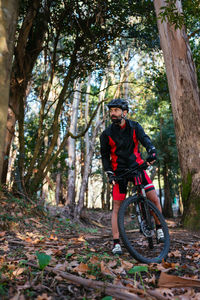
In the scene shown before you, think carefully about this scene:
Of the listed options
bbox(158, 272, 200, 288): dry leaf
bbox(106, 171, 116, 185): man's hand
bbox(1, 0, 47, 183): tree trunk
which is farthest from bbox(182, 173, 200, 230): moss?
bbox(1, 0, 47, 183): tree trunk

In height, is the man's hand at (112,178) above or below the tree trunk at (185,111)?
below

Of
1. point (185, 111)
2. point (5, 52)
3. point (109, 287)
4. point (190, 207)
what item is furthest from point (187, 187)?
point (5, 52)

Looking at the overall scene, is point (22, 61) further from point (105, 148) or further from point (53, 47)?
point (105, 148)

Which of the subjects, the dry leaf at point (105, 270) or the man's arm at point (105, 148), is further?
the man's arm at point (105, 148)

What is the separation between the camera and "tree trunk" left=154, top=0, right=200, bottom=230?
19.5 ft

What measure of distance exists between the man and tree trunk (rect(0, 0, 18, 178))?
1.49 metres

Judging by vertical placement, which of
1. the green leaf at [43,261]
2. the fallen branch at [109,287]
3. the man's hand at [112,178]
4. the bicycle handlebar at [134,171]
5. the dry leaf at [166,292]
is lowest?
the dry leaf at [166,292]

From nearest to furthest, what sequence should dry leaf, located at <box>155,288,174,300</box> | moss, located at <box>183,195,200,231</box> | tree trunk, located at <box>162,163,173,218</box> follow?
1. dry leaf, located at <box>155,288,174,300</box>
2. moss, located at <box>183,195,200,231</box>
3. tree trunk, located at <box>162,163,173,218</box>

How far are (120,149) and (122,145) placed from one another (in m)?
0.07

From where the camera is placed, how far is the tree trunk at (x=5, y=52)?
2818mm

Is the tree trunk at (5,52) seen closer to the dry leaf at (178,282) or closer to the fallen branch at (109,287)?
the fallen branch at (109,287)

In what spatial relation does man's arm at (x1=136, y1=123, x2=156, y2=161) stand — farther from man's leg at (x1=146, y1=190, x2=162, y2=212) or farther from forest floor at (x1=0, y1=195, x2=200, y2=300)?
forest floor at (x1=0, y1=195, x2=200, y2=300)

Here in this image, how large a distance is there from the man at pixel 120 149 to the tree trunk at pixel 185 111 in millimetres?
2461

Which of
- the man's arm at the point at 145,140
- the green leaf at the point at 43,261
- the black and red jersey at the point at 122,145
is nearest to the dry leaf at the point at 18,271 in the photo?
the green leaf at the point at 43,261
